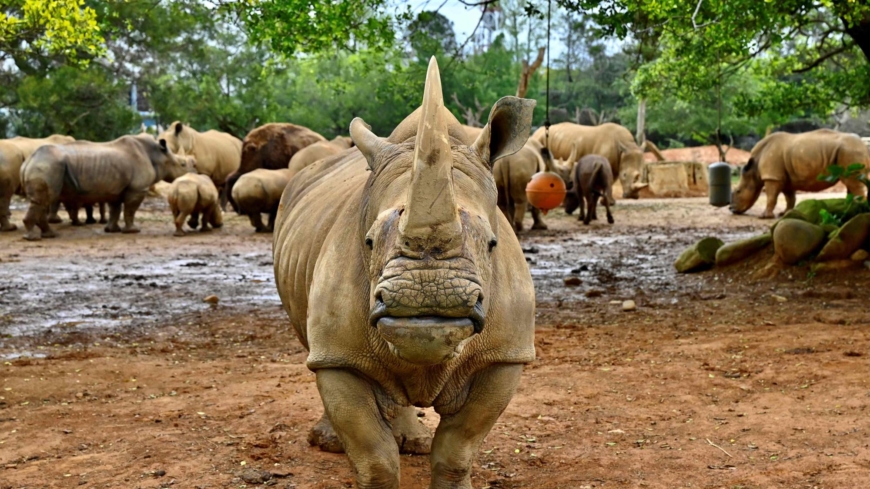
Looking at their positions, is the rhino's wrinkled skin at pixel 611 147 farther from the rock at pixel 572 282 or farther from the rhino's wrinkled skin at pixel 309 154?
the rock at pixel 572 282

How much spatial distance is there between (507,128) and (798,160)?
16.2 m

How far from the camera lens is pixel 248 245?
15.9 m

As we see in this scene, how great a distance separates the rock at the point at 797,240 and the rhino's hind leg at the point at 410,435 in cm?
645

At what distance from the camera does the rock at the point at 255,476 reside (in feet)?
14.9

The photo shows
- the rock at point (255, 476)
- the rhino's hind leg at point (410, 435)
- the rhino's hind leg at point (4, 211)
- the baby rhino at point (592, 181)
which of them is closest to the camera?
the rock at point (255, 476)

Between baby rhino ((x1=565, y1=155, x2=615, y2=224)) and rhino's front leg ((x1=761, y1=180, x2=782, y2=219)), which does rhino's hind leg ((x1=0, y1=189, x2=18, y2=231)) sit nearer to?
baby rhino ((x1=565, y1=155, x2=615, y2=224))

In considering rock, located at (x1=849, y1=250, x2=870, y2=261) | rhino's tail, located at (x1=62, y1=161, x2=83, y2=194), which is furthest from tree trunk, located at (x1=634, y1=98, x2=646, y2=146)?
rock, located at (x1=849, y1=250, x2=870, y2=261)

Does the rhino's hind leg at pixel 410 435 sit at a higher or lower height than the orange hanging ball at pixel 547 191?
lower

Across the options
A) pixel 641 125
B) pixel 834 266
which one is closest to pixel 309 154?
pixel 834 266

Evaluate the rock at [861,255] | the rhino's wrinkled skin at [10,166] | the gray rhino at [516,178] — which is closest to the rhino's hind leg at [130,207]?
the rhino's wrinkled skin at [10,166]

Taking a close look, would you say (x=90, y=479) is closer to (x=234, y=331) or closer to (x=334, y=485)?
(x=334, y=485)

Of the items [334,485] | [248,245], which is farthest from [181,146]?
[334,485]

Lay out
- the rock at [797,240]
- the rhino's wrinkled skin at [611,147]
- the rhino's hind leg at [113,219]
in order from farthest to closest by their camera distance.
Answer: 1. the rhino's wrinkled skin at [611,147]
2. the rhino's hind leg at [113,219]
3. the rock at [797,240]

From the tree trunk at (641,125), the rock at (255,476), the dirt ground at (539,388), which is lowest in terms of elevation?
the rock at (255,476)
